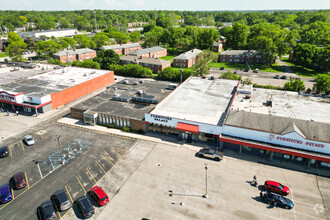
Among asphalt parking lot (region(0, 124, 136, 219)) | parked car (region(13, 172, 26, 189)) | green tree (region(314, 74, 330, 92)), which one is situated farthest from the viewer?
green tree (region(314, 74, 330, 92))

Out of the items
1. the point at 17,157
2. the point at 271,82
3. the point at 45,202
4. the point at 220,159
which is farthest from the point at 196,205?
the point at 271,82

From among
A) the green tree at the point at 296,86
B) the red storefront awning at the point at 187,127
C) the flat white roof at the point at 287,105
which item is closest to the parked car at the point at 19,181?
the red storefront awning at the point at 187,127

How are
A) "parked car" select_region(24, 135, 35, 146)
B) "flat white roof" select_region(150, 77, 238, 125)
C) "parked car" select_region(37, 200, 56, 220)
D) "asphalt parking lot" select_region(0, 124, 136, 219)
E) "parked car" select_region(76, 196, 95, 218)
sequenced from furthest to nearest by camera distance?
1. "flat white roof" select_region(150, 77, 238, 125)
2. "parked car" select_region(24, 135, 35, 146)
3. "asphalt parking lot" select_region(0, 124, 136, 219)
4. "parked car" select_region(76, 196, 95, 218)
5. "parked car" select_region(37, 200, 56, 220)

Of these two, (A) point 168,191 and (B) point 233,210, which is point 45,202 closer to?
(A) point 168,191

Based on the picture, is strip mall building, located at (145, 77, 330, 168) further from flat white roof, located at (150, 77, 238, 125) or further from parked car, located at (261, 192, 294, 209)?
parked car, located at (261, 192, 294, 209)

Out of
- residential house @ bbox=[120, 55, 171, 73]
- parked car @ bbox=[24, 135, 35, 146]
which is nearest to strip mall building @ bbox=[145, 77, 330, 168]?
parked car @ bbox=[24, 135, 35, 146]

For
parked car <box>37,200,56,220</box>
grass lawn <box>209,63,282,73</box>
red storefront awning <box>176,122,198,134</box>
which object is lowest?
parked car <box>37,200,56,220</box>

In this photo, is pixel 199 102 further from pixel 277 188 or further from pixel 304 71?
pixel 304 71

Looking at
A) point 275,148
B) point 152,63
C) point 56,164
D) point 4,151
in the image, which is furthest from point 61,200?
point 152,63

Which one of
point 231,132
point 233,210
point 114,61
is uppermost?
point 114,61
